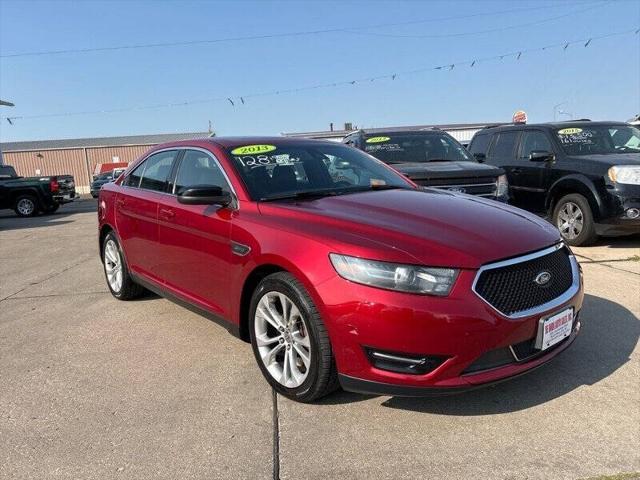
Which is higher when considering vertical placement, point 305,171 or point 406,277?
point 305,171

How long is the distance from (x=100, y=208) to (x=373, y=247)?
13.3 feet

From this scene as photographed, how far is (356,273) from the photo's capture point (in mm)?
2646

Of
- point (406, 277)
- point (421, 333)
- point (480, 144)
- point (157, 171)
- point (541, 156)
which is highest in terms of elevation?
point (480, 144)

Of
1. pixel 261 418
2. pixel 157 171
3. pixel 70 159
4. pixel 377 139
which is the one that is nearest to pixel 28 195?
pixel 377 139

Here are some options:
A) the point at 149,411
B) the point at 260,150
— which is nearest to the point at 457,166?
the point at 260,150

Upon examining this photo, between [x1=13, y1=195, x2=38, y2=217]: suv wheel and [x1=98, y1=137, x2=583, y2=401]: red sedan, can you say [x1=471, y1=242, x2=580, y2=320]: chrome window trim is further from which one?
[x1=13, y1=195, x2=38, y2=217]: suv wheel

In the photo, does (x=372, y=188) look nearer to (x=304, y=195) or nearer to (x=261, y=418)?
(x=304, y=195)

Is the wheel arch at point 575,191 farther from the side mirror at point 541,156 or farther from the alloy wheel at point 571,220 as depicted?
the side mirror at point 541,156

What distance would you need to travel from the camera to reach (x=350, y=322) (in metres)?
2.64

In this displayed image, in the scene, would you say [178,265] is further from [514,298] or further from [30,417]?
[514,298]

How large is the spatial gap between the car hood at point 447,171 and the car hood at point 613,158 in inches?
51.7

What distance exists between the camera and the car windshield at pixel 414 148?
7867 millimetres

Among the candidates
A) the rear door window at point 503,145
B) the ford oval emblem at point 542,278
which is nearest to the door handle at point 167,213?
the ford oval emblem at point 542,278

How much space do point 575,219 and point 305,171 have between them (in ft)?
16.6
